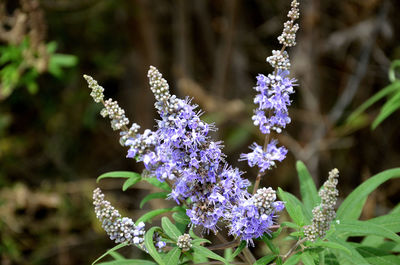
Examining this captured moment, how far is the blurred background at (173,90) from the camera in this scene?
273 inches

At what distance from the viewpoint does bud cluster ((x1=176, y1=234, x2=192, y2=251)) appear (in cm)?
240

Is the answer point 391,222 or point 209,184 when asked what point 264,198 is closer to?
point 209,184

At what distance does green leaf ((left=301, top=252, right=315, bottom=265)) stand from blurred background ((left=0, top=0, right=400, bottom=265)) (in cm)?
450

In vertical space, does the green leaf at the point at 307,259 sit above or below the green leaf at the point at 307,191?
below

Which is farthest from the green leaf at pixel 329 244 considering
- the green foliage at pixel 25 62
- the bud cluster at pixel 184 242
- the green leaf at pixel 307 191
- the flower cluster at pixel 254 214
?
the green foliage at pixel 25 62

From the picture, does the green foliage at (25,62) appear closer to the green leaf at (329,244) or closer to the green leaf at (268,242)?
the green leaf at (268,242)

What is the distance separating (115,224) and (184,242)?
36 cm

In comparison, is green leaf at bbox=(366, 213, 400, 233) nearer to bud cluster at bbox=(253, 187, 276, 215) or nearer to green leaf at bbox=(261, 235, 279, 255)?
green leaf at bbox=(261, 235, 279, 255)

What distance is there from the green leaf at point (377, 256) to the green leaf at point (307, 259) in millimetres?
698

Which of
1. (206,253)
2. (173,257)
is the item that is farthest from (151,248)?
(206,253)

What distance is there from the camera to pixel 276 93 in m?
2.37

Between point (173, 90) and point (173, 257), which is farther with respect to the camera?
point (173, 90)

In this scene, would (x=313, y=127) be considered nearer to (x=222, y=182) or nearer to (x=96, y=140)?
(x=96, y=140)

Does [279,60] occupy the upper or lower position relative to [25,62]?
lower
